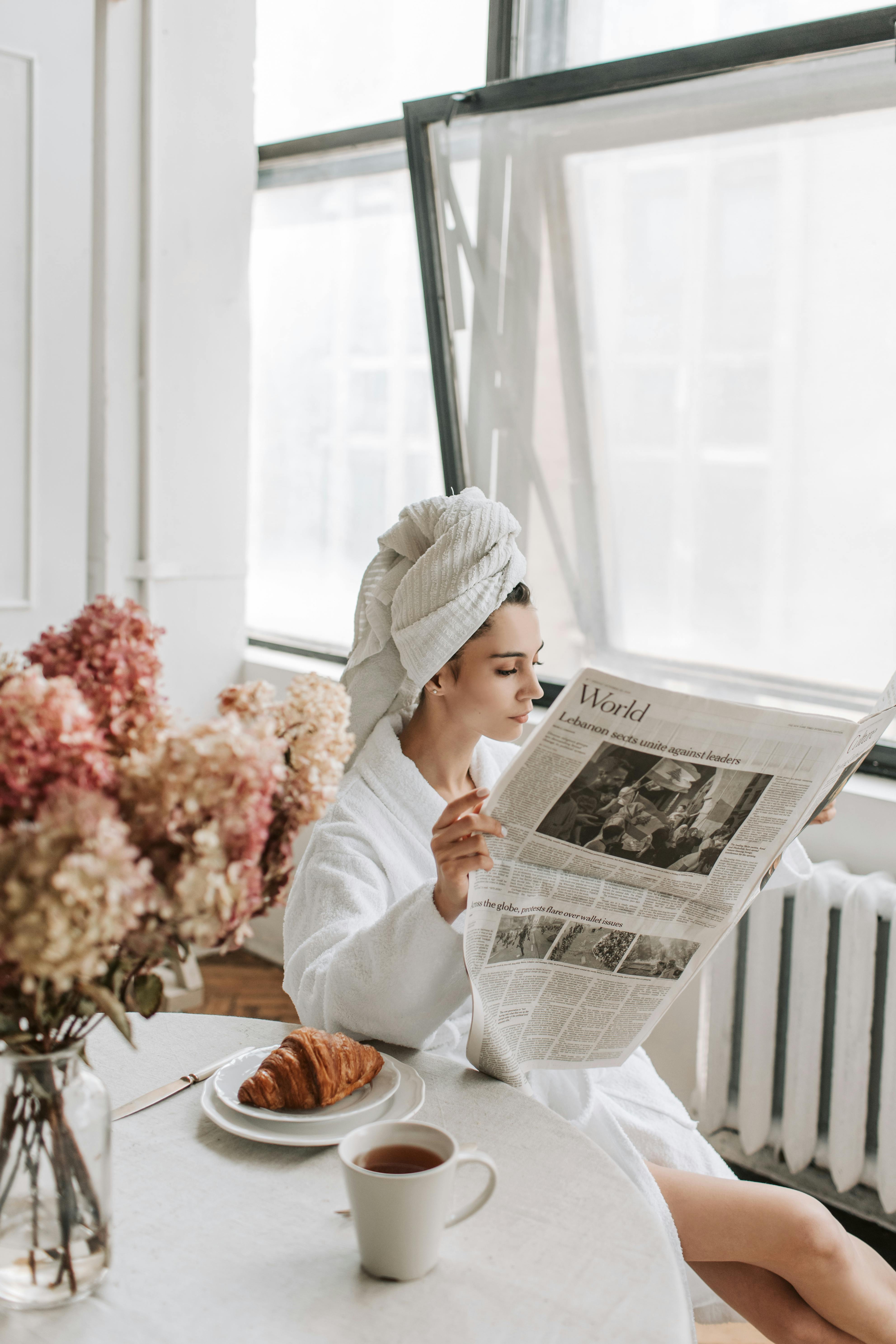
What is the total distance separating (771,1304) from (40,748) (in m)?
1.08

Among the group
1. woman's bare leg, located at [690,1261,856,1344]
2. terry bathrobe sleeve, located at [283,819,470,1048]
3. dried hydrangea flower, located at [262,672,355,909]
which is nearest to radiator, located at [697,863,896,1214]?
woman's bare leg, located at [690,1261,856,1344]

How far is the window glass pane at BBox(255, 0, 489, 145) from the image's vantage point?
2707 millimetres

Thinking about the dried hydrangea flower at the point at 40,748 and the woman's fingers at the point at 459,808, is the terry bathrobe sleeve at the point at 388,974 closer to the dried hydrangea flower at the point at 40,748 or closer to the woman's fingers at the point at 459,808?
the woman's fingers at the point at 459,808

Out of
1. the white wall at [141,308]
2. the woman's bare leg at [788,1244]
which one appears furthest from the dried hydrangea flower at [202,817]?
the white wall at [141,308]

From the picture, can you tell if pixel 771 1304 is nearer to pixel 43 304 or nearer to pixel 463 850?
Answer: pixel 463 850

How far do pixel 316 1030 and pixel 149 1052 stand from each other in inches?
7.8

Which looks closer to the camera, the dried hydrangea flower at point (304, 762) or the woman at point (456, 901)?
the dried hydrangea flower at point (304, 762)

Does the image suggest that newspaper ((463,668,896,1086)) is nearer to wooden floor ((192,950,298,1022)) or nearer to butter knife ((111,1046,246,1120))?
butter knife ((111,1046,246,1120))

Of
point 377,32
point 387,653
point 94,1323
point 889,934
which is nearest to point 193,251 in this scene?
point 377,32

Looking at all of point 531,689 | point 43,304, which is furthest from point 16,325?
point 531,689

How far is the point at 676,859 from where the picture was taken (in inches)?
40.0

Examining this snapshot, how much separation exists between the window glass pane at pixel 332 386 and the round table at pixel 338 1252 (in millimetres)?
2327

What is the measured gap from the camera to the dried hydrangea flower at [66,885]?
544mm

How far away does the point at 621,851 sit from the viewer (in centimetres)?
100
